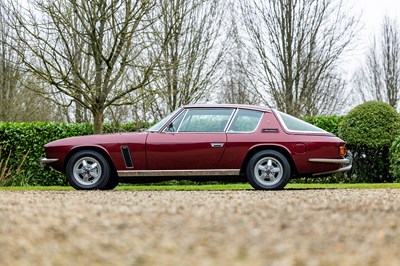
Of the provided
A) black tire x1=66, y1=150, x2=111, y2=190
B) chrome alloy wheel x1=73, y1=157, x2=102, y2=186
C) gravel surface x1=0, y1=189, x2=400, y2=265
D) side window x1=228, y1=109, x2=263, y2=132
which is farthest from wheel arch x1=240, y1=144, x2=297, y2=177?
gravel surface x1=0, y1=189, x2=400, y2=265

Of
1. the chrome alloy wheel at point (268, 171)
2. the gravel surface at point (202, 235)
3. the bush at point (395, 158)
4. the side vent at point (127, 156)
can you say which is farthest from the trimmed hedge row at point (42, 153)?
the gravel surface at point (202, 235)

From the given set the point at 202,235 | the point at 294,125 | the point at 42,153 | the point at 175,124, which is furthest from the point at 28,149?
the point at 202,235

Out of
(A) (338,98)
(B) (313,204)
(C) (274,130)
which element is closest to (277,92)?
(A) (338,98)

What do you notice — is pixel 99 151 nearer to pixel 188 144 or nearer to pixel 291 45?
pixel 188 144

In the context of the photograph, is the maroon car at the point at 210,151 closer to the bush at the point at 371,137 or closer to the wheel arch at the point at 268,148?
the wheel arch at the point at 268,148

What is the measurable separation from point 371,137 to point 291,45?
21.1 ft

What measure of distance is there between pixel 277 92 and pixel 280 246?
1810 cm

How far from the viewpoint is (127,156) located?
404 inches

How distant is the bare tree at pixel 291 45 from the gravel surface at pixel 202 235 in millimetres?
15856

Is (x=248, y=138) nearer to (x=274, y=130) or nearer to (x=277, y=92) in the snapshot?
(x=274, y=130)

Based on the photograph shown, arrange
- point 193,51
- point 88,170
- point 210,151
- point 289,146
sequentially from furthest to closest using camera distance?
1. point 193,51
2. point 88,170
3. point 210,151
4. point 289,146

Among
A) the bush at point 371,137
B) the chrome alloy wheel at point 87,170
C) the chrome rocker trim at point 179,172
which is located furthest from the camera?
the bush at point 371,137

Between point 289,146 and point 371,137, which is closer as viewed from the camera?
point 289,146

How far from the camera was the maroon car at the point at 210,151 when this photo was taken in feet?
32.9
